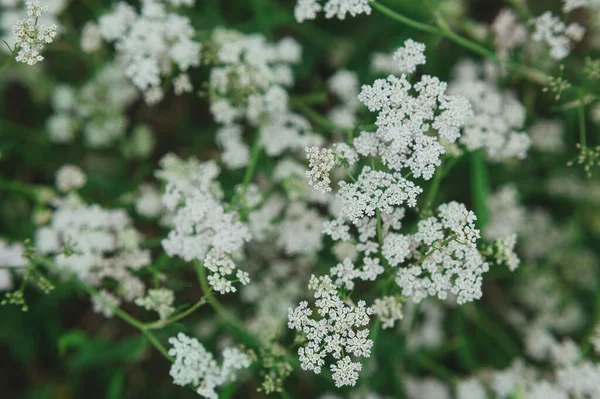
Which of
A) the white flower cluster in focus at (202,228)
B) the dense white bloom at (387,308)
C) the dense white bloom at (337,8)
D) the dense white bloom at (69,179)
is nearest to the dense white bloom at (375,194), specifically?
the dense white bloom at (387,308)

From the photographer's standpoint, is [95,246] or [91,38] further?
[91,38]

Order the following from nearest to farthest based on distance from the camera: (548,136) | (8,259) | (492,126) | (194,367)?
(194,367) → (492,126) → (8,259) → (548,136)

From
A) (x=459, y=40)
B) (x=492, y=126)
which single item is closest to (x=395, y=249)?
(x=492, y=126)

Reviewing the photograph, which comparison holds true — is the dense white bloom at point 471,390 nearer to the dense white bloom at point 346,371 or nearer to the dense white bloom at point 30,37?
the dense white bloom at point 346,371

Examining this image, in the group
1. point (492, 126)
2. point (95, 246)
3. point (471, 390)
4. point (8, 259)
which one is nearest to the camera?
point (492, 126)

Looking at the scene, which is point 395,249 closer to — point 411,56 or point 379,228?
point 379,228

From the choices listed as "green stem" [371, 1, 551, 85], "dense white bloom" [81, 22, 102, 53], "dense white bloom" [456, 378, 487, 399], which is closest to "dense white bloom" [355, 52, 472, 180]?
"green stem" [371, 1, 551, 85]

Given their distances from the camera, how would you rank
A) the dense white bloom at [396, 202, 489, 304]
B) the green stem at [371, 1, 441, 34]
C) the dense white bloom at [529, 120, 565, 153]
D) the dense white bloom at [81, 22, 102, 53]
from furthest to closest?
the dense white bloom at [529, 120, 565, 153] < the dense white bloom at [81, 22, 102, 53] < the green stem at [371, 1, 441, 34] < the dense white bloom at [396, 202, 489, 304]

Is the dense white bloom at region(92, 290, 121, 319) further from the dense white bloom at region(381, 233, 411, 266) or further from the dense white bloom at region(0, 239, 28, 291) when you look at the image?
the dense white bloom at region(381, 233, 411, 266)

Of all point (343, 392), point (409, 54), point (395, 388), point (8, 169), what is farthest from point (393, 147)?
point (8, 169)
